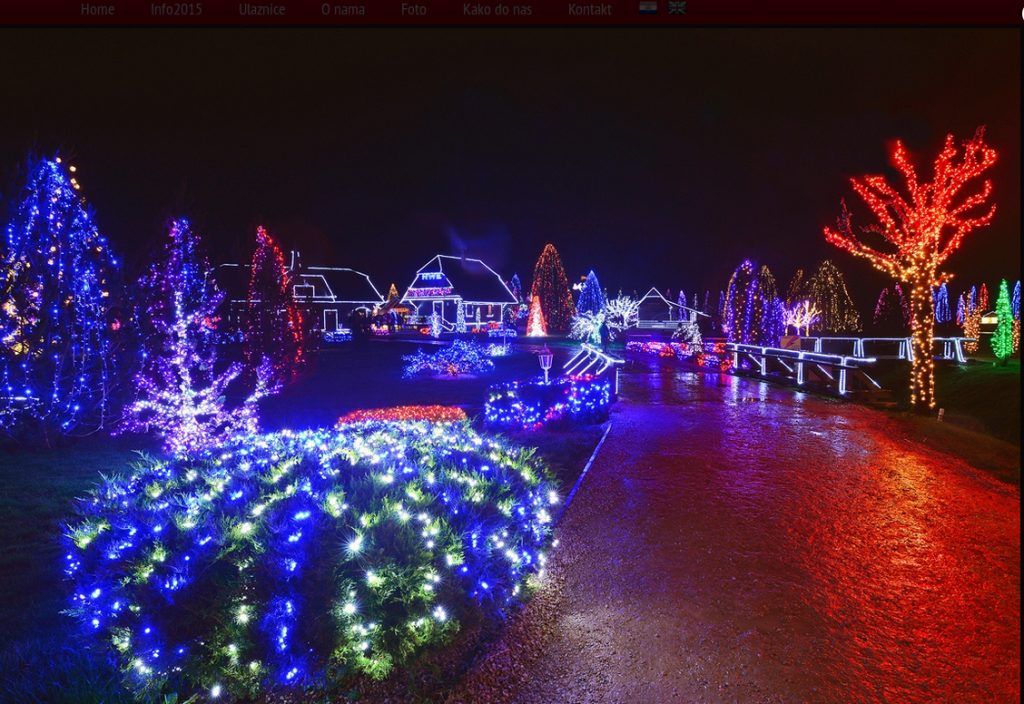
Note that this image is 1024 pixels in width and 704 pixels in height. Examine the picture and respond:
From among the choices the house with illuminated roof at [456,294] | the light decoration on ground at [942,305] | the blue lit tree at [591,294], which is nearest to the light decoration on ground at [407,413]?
the house with illuminated roof at [456,294]

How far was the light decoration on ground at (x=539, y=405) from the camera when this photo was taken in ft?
33.4

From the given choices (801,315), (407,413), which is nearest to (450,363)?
(407,413)

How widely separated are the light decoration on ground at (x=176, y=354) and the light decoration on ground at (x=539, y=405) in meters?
4.23

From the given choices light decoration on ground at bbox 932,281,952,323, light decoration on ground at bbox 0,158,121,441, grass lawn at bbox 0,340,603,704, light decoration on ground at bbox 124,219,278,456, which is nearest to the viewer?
grass lawn at bbox 0,340,603,704

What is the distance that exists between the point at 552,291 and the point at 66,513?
4615cm

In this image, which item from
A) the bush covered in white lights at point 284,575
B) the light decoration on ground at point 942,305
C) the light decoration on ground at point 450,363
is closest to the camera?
the bush covered in white lights at point 284,575

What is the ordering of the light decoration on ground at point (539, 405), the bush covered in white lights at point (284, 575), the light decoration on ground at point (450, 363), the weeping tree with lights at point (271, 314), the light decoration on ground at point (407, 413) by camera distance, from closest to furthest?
the bush covered in white lights at point (284, 575) < the light decoration on ground at point (539, 405) < the light decoration on ground at point (407, 413) < the weeping tree with lights at point (271, 314) < the light decoration on ground at point (450, 363)

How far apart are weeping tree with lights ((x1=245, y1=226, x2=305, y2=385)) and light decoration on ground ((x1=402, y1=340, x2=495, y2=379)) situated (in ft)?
18.0

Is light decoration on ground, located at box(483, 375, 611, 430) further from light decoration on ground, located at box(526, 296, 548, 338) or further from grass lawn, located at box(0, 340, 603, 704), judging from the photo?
light decoration on ground, located at box(526, 296, 548, 338)

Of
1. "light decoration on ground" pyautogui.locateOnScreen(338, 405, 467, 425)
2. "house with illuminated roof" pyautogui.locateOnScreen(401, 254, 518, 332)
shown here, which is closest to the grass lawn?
"light decoration on ground" pyautogui.locateOnScreen(338, 405, 467, 425)

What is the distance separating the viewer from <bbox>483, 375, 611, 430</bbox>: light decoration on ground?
10195 mm

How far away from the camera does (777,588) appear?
4230mm

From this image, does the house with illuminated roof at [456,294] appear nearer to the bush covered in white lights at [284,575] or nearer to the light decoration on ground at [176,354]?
the light decoration on ground at [176,354]

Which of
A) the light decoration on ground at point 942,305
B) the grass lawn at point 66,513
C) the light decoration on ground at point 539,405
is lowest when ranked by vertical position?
the grass lawn at point 66,513
